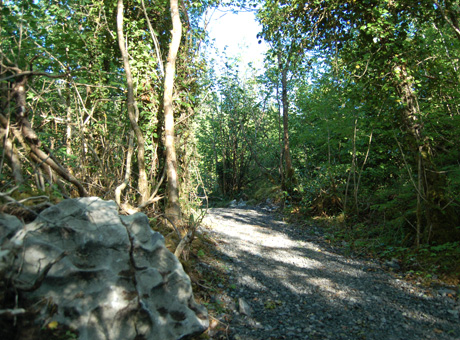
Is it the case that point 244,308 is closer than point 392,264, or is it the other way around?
point 244,308

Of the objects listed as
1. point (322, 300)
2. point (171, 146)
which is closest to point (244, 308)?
point (322, 300)

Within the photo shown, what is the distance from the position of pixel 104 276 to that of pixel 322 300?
3.04m

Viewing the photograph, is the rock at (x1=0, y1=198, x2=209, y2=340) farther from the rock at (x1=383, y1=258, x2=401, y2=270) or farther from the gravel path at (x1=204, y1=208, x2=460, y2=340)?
the rock at (x1=383, y1=258, x2=401, y2=270)

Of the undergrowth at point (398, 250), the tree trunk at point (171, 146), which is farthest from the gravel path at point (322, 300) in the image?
the tree trunk at point (171, 146)

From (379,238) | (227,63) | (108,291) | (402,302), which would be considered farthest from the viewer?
(227,63)

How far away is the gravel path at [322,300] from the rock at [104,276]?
75 cm

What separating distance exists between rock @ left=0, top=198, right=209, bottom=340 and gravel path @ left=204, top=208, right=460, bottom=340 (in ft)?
2.46

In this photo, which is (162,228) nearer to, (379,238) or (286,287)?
(286,287)

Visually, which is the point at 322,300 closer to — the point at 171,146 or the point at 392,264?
the point at 392,264

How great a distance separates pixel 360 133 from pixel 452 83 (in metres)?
2.71

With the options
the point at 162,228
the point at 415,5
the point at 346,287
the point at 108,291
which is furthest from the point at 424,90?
the point at 108,291

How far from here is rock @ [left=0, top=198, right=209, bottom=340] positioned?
2428mm

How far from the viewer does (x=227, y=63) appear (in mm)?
16328

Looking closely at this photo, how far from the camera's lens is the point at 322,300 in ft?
14.4
